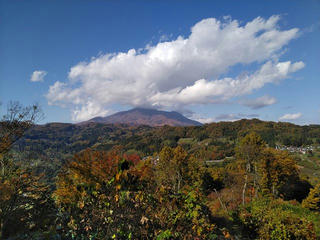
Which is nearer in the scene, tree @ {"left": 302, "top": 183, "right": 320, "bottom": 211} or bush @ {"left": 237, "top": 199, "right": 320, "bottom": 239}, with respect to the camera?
bush @ {"left": 237, "top": 199, "right": 320, "bottom": 239}

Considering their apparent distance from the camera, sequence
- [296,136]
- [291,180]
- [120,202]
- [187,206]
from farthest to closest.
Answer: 1. [296,136]
2. [291,180]
3. [187,206]
4. [120,202]

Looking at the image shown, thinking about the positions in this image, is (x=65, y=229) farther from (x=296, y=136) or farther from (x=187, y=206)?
(x=296, y=136)

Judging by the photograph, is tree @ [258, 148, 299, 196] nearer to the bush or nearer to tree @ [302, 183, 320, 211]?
tree @ [302, 183, 320, 211]

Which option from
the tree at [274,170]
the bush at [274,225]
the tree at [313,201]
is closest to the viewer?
the bush at [274,225]

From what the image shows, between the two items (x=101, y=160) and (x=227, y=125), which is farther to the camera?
(x=227, y=125)

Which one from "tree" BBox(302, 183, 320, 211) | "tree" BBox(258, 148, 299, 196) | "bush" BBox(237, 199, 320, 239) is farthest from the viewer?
"tree" BBox(258, 148, 299, 196)

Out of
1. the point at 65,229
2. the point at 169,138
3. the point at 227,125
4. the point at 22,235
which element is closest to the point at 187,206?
the point at 65,229

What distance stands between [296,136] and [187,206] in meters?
146

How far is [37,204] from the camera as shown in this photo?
144 inches

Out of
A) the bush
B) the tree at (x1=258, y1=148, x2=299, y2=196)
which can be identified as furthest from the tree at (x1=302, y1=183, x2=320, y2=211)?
the bush

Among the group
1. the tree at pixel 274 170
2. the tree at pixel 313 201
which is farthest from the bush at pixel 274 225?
the tree at pixel 274 170

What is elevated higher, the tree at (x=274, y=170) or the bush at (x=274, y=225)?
the bush at (x=274, y=225)

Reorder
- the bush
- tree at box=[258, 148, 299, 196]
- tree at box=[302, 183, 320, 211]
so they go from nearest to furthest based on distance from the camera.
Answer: the bush → tree at box=[302, 183, 320, 211] → tree at box=[258, 148, 299, 196]

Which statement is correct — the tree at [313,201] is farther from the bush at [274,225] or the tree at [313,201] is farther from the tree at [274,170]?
the bush at [274,225]
